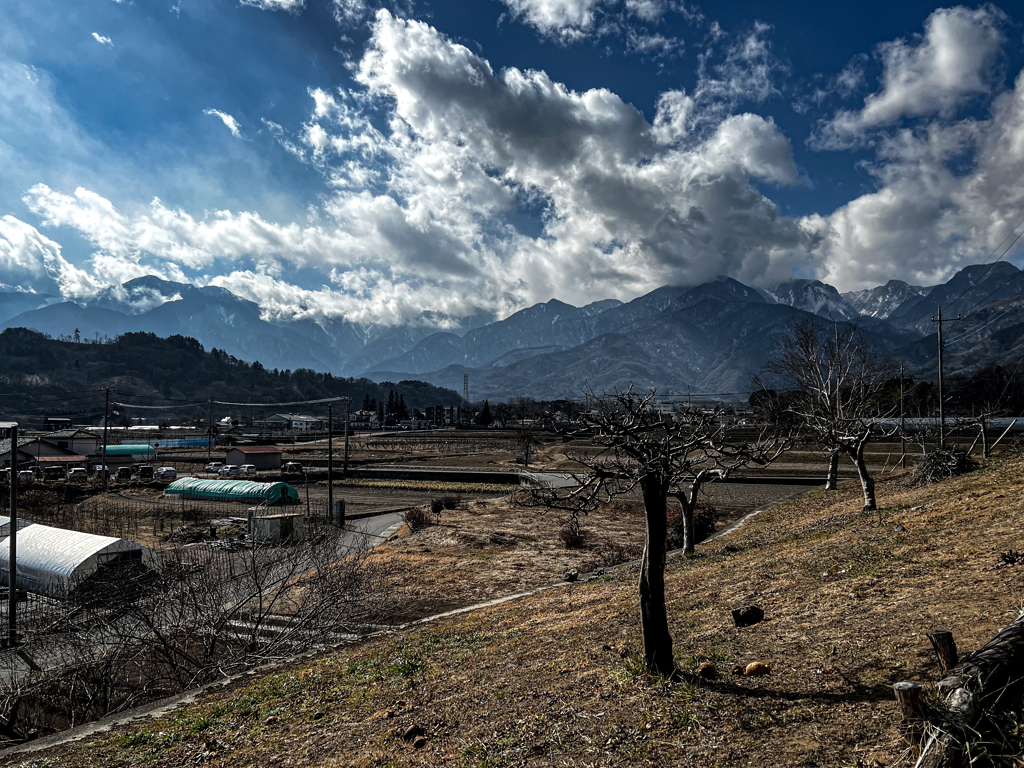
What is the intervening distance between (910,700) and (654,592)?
3.43m

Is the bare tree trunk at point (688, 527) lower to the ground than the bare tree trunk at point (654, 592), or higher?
lower

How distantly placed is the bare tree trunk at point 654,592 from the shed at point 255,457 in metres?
88.5

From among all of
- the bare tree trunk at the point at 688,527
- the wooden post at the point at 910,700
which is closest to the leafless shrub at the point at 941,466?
the bare tree trunk at the point at 688,527

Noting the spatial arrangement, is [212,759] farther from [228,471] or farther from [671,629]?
[228,471]

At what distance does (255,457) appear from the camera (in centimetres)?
8712

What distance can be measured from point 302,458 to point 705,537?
271 feet

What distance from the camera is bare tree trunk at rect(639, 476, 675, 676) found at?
7855mm

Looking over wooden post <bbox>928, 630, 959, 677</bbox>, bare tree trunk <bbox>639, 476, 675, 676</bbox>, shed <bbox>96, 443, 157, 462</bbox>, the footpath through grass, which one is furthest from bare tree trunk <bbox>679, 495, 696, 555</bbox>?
shed <bbox>96, 443, 157, 462</bbox>

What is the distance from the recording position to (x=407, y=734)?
7.61 m

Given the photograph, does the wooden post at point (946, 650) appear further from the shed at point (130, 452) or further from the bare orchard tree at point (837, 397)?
the shed at point (130, 452)

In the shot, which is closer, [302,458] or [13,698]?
[13,698]

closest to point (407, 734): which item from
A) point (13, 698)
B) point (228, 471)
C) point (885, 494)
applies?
point (13, 698)

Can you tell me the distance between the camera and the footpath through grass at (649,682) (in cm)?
612

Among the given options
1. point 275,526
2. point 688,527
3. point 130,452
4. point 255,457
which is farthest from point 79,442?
point 688,527
